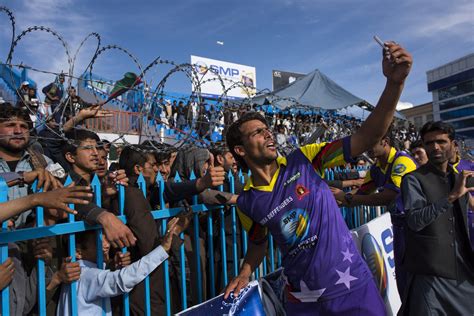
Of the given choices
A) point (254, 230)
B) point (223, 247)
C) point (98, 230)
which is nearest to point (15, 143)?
point (98, 230)

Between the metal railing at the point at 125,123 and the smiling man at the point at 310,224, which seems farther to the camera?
the metal railing at the point at 125,123

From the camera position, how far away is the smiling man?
2117 millimetres

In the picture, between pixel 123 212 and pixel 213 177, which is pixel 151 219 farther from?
pixel 213 177

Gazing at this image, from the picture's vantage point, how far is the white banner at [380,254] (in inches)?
146

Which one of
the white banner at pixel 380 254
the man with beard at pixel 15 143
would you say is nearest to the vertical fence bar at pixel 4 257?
the man with beard at pixel 15 143

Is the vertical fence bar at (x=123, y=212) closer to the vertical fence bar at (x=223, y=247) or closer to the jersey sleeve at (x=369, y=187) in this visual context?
the vertical fence bar at (x=223, y=247)

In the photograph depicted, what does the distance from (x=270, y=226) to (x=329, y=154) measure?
0.57m

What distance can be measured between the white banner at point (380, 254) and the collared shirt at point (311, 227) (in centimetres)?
149

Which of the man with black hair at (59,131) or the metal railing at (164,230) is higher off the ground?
the man with black hair at (59,131)

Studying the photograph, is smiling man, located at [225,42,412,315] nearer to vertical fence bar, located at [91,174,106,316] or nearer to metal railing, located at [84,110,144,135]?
vertical fence bar, located at [91,174,106,316]

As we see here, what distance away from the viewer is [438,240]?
2.72 metres

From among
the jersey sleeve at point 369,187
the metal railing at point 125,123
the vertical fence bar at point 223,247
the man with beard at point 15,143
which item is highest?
the metal railing at point 125,123

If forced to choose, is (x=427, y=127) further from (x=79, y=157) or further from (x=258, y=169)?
(x=79, y=157)

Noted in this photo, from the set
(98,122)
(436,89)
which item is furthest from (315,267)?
(436,89)
